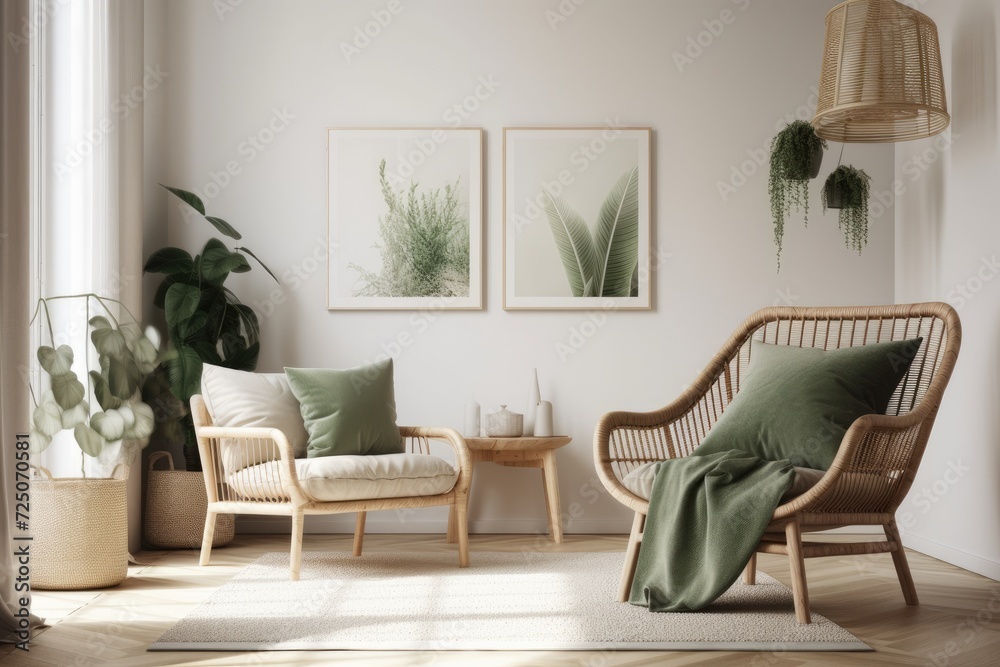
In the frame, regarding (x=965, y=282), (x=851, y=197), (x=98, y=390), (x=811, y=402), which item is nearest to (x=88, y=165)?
(x=98, y=390)

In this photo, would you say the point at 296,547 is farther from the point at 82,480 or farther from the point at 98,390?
the point at 98,390

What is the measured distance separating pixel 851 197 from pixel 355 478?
104 inches

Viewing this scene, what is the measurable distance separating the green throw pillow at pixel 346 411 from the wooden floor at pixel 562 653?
0.59 meters

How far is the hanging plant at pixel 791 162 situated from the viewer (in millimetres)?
4074

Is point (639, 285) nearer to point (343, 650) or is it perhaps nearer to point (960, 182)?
point (960, 182)

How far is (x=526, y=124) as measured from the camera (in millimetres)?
4406

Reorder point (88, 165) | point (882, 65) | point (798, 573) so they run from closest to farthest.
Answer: point (798, 573)
point (882, 65)
point (88, 165)

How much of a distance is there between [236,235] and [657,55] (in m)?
2.26

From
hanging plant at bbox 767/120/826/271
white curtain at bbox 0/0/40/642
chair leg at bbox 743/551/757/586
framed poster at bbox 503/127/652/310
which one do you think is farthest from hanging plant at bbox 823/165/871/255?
white curtain at bbox 0/0/40/642

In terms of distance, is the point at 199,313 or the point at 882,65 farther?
the point at 199,313

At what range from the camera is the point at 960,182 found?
362cm

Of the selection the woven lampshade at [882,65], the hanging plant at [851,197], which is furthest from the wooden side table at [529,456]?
the woven lampshade at [882,65]

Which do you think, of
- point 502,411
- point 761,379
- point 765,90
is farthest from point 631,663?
point 765,90

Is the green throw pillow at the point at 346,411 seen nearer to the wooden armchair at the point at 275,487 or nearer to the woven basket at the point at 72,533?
Result: the wooden armchair at the point at 275,487
